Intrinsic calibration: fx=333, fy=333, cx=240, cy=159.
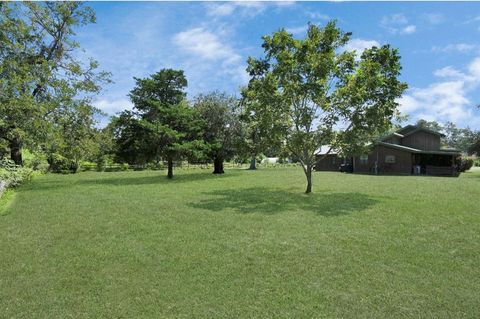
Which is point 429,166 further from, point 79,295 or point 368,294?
point 79,295

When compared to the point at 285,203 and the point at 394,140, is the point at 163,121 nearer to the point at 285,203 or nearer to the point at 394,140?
the point at 285,203

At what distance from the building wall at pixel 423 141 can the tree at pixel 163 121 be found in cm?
2424

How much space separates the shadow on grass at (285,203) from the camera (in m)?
11.7

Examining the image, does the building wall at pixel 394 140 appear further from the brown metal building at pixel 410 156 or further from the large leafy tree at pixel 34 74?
the large leafy tree at pixel 34 74

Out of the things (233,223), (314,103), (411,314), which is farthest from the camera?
(314,103)

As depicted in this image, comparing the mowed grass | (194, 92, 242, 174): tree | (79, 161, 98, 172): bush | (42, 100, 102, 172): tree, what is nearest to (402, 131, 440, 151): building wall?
(194, 92, 242, 174): tree

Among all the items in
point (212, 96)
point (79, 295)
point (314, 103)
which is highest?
point (212, 96)

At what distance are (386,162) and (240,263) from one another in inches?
1336

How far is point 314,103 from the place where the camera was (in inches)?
681

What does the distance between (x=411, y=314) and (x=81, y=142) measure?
79.5ft

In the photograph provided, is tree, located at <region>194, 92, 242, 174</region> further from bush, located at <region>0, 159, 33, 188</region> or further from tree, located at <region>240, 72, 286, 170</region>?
bush, located at <region>0, 159, 33, 188</region>

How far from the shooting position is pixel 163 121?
27.4m

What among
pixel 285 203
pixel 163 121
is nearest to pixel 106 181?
pixel 163 121

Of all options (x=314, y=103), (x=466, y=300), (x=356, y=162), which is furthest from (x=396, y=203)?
(x=356, y=162)
